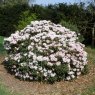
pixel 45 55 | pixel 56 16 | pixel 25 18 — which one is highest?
pixel 56 16

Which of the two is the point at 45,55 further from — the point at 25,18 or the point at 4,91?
the point at 25,18

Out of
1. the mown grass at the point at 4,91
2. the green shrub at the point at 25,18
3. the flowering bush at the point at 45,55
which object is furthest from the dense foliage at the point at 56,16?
the mown grass at the point at 4,91

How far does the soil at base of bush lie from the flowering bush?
6.6 inches

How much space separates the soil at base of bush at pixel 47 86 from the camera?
33.9ft

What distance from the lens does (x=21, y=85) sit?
1092 cm

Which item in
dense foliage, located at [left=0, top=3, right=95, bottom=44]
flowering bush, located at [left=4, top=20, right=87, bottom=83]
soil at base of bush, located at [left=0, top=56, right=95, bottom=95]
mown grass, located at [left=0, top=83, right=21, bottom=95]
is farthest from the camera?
dense foliage, located at [left=0, top=3, right=95, bottom=44]

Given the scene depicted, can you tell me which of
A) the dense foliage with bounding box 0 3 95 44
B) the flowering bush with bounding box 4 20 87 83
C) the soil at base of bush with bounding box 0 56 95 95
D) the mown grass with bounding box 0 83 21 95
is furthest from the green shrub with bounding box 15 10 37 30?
the mown grass with bounding box 0 83 21 95

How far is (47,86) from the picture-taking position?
36.1 feet

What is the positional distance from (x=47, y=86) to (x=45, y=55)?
91 centimetres

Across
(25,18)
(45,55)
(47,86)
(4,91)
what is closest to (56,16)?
(25,18)

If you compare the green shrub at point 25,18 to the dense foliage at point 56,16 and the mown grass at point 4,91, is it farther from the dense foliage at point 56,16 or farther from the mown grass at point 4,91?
the mown grass at point 4,91

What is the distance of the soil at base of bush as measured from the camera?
33.9 feet

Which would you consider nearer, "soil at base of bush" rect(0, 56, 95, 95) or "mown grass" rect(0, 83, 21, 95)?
"mown grass" rect(0, 83, 21, 95)

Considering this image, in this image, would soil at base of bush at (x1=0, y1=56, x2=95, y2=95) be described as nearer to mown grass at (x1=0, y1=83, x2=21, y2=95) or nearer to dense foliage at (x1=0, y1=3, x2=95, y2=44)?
mown grass at (x1=0, y1=83, x2=21, y2=95)
